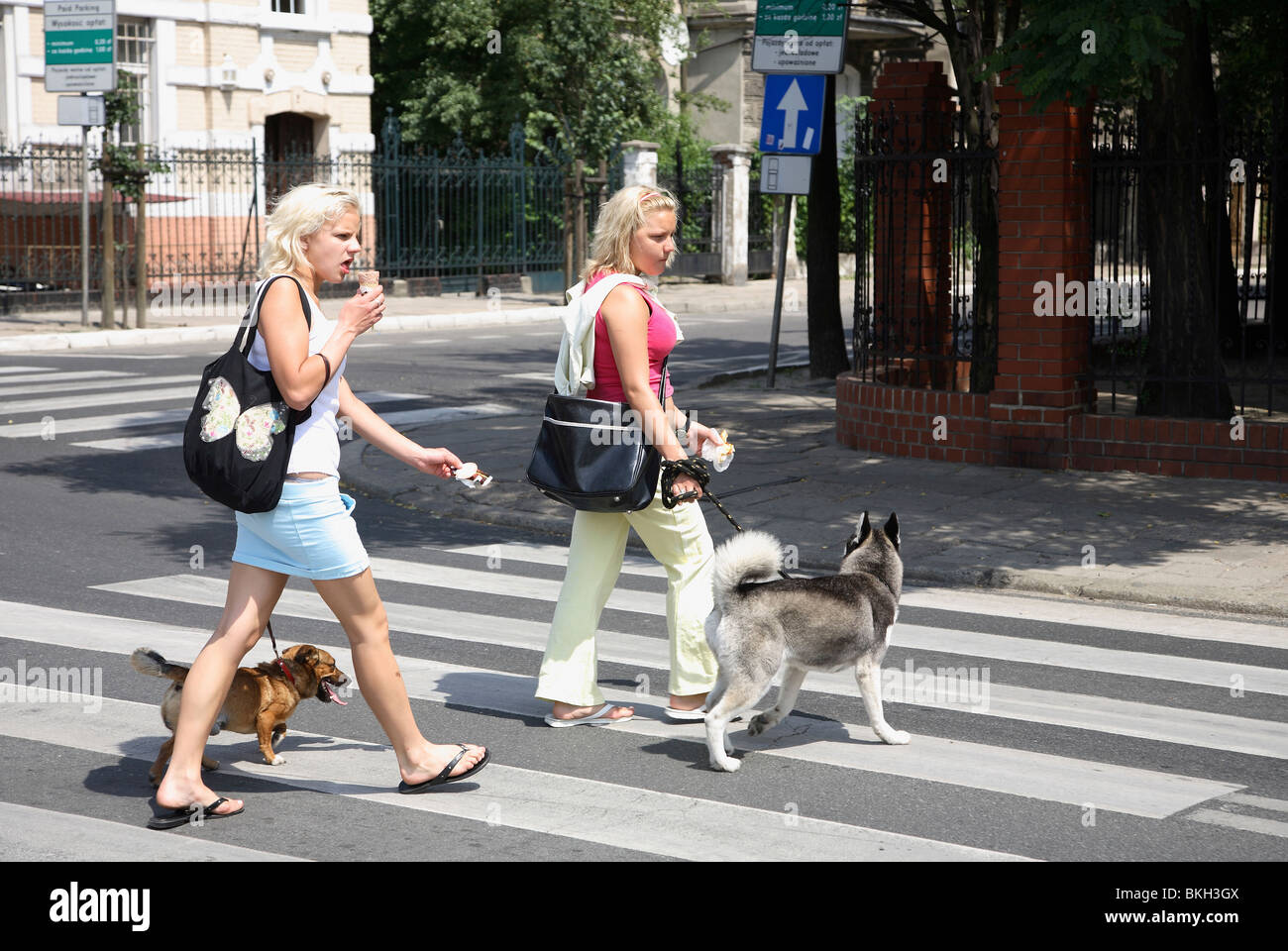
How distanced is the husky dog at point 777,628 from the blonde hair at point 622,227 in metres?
1.09

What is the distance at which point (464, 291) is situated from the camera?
102 ft

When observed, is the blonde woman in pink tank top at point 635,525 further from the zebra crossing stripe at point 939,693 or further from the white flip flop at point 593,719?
the zebra crossing stripe at point 939,693

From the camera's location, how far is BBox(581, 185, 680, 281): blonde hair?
565cm

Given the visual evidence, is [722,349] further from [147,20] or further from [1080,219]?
[147,20]

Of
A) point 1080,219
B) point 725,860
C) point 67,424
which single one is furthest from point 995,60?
point 67,424

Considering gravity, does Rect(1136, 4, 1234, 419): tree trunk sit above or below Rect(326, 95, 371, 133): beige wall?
below

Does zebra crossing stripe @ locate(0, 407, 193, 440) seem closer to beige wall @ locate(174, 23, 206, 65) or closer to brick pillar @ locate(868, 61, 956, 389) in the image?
brick pillar @ locate(868, 61, 956, 389)

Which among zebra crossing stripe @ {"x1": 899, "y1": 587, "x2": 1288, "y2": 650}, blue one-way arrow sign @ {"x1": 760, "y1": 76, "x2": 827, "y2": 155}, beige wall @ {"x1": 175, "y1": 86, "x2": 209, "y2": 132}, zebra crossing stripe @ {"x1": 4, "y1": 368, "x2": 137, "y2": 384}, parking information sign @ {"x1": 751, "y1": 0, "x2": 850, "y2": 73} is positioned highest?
beige wall @ {"x1": 175, "y1": 86, "x2": 209, "y2": 132}

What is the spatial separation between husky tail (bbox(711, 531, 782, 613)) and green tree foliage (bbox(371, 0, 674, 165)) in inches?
1122

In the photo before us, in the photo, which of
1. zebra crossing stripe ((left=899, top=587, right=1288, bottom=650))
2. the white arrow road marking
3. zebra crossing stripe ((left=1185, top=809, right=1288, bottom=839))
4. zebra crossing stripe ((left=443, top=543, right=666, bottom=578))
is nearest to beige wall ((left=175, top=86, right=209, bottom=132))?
the white arrow road marking

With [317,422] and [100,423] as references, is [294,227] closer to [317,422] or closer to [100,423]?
[317,422]

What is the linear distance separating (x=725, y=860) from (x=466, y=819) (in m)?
0.85

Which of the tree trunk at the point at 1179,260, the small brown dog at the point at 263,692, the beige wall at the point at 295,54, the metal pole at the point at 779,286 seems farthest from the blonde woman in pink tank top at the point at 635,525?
the beige wall at the point at 295,54

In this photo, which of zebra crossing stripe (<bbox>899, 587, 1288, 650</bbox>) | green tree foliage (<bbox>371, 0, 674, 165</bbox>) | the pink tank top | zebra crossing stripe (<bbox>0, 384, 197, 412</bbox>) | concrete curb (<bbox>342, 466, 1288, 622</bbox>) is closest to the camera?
the pink tank top
